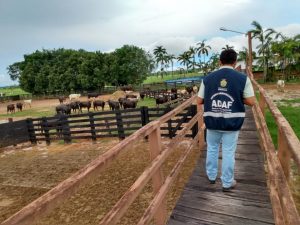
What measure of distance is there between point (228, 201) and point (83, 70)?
178 ft

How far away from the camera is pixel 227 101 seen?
386 cm

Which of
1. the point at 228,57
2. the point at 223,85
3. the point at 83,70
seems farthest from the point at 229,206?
the point at 83,70

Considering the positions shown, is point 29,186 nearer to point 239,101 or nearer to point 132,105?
point 239,101

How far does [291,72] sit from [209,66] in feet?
114

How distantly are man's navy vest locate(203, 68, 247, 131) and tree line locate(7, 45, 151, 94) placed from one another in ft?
171

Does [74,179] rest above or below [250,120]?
above

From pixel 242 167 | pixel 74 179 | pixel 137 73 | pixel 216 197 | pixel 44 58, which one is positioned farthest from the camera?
pixel 44 58

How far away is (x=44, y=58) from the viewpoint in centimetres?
6188

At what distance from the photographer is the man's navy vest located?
12.6 feet

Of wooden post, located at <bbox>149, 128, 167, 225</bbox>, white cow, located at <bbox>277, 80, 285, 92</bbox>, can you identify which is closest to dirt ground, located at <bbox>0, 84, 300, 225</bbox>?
wooden post, located at <bbox>149, 128, 167, 225</bbox>

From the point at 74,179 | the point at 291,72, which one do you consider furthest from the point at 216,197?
the point at 291,72

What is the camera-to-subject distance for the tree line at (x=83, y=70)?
55625mm

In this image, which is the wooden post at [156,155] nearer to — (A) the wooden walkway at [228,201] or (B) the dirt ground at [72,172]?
(A) the wooden walkway at [228,201]

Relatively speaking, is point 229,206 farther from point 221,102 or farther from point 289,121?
point 289,121
